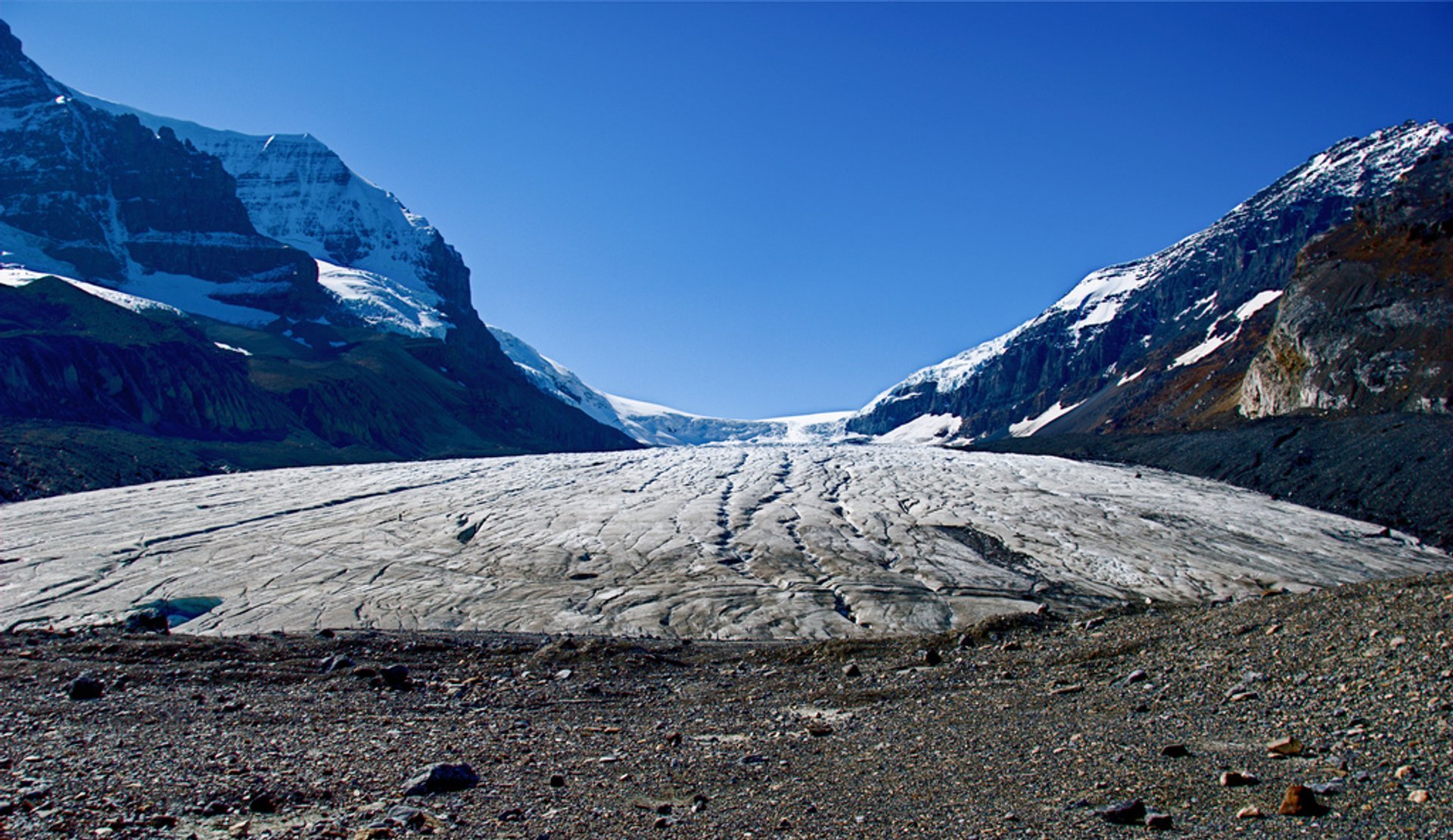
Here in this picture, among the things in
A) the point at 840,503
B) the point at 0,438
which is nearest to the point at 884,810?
the point at 840,503

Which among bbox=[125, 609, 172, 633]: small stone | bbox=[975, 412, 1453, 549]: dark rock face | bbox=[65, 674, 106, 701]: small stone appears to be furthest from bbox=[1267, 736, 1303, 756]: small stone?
bbox=[975, 412, 1453, 549]: dark rock face

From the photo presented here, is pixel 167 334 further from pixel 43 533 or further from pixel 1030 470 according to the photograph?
pixel 1030 470

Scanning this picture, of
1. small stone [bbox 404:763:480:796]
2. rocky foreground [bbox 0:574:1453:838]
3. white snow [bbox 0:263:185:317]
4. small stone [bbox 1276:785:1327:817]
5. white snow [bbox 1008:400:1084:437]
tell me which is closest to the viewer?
small stone [bbox 1276:785:1327:817]

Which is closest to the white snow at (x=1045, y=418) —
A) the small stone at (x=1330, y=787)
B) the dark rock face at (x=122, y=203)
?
the dark rock face at (x=122, y=203)

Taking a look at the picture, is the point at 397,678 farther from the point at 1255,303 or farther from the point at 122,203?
the point at 122,203

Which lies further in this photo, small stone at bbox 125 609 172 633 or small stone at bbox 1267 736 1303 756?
small stone at bbox 125 609 172 633

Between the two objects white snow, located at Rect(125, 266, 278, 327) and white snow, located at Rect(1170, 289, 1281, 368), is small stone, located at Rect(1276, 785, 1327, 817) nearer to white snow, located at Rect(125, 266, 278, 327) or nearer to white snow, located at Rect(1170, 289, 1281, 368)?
white snow, located at Rect(1170, 289, 1281, 368)

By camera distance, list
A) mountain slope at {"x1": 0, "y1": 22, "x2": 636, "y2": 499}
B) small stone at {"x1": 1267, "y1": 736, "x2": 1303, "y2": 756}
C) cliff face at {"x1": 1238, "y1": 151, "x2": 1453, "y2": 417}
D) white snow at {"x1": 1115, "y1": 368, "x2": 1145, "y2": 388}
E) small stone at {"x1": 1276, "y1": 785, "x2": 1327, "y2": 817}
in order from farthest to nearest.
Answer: white snow at {"x1": 1115, "y1": 368, "x2": 1145, "y2": 388}
mountain slope at {"x1": 0, "y1": 22, "x2": 636, "y2": 499}
cliff face at {"x1": 1238, "y1": 151, "x2": 1453, "y2": 417}
small stone at {"x1": 1267, "y1": 736, "x2": 1303, "y2": 756}
small stone at {"x1": 1276, "y1": 785, "x2": 1327, "y2": 817}

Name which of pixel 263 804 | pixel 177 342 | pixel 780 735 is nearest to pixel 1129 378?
pixel 177 342
